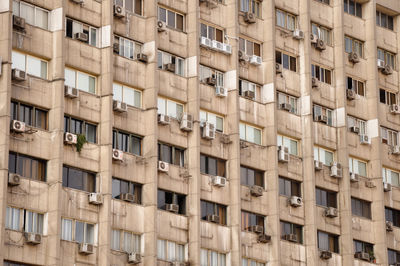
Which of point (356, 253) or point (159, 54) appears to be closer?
point (159, 54)

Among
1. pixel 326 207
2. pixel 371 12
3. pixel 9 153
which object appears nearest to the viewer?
pixel 9 153

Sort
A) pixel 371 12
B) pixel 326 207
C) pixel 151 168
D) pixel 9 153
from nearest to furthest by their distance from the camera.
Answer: pixel 9 153
pixel 151 168
pixel 326 207
pixel 371 12

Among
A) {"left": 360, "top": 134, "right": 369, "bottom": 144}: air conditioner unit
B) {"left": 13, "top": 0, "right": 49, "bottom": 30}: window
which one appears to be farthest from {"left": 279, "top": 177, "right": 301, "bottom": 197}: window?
{"left": 13, "top": 0, "right": 49, "bottom": 30}: window

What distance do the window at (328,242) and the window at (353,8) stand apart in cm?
1551

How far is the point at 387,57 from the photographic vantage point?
83.1 metres

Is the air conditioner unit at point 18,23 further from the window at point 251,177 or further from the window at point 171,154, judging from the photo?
the window at point 251,177

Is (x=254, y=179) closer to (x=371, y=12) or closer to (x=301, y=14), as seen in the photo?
(x=301, y=14)

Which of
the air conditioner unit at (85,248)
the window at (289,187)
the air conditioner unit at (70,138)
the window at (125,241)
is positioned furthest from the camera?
the window at (289,187)

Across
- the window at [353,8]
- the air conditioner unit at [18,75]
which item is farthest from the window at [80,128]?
the window at [353,8]

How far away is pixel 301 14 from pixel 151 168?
58.1ft

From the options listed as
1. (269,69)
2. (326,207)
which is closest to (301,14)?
(269,69)

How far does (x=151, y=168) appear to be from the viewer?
210ft

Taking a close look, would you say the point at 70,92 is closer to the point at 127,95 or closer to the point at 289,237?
the point at 127,95

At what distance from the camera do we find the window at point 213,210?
66.9 m
